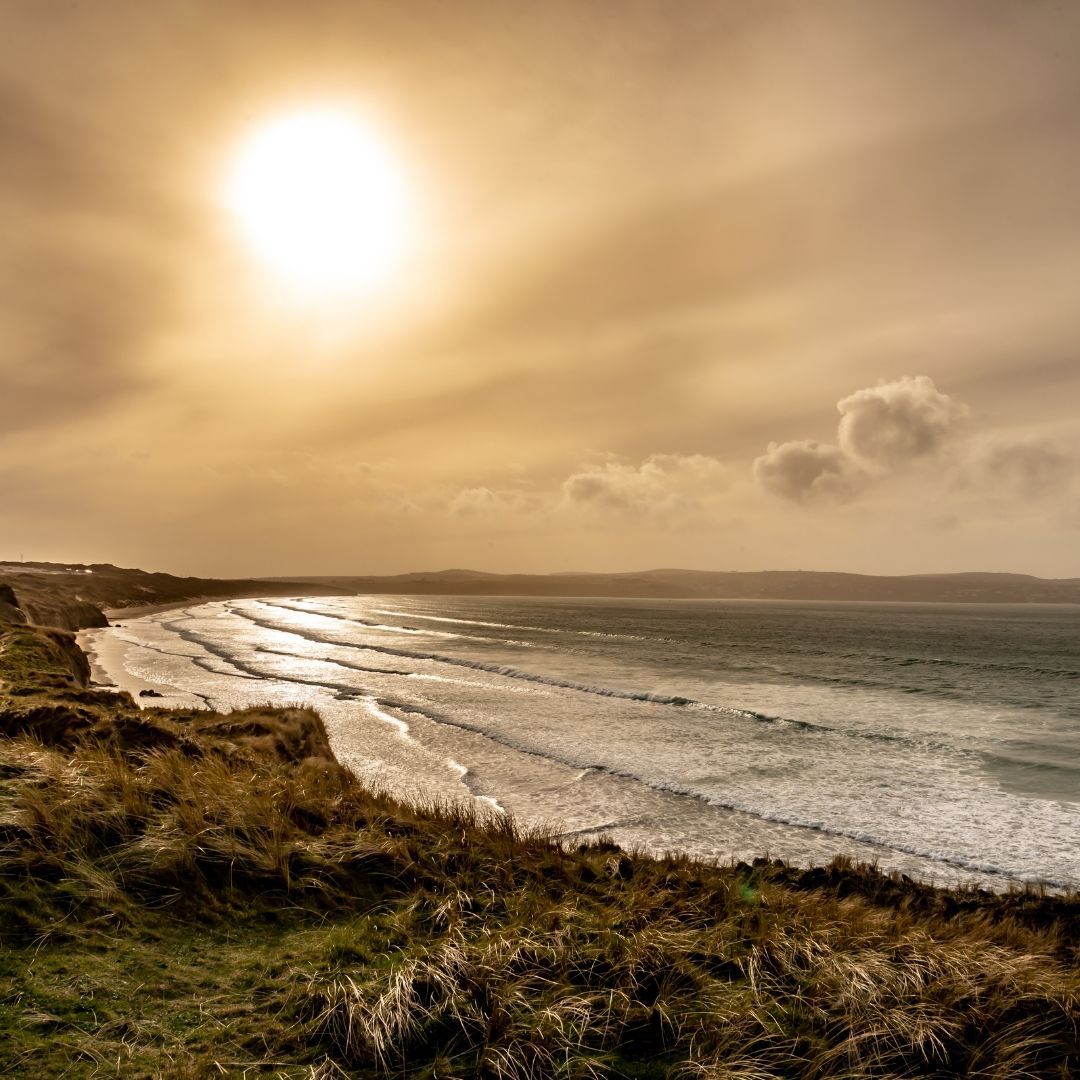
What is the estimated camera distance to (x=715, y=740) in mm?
23391

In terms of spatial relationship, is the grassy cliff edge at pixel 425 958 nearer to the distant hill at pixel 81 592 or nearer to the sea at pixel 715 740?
the sea at pixel 715 740

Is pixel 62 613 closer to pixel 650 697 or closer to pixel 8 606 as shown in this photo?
pixel 8 606

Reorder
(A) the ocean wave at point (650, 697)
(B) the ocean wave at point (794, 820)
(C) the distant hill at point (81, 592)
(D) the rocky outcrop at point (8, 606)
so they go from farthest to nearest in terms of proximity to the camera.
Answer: (C) the distant hill at point (81, 592), (D) the rocky outcrop at point (8, 606), (A) the ocean wave at point (650, 697), (B) the ocean wave at point (794, 820)

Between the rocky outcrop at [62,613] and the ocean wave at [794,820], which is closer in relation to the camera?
the ocean wave at [794,820]

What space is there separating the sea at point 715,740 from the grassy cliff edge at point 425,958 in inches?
111

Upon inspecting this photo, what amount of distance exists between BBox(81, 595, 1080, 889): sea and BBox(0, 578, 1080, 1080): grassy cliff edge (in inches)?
111

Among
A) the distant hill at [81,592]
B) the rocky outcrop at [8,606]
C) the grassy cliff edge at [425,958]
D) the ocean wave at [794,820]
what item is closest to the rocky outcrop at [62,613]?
the distant hill at [81,592]

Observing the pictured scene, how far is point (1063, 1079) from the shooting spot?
4.11 m

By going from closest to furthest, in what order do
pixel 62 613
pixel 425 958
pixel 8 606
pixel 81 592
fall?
1. pixel 425 958
2. pixel 8 606
3. pixel 62 613
4. pixel 81 592

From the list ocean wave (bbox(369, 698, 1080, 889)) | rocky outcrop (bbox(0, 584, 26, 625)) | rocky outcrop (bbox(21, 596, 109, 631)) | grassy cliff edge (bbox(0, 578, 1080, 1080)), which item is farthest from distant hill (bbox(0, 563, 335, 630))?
grassy cliff edge (bbox(0, 578, 1080, 1080))

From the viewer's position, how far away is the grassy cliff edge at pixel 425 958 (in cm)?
401

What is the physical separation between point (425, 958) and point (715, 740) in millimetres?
20242

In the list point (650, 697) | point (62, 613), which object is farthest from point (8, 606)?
point (650, 697)

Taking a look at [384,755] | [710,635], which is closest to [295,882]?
[384,755]
